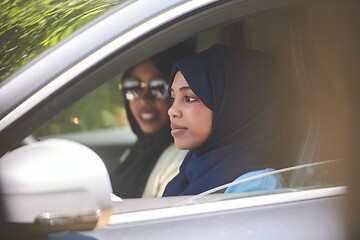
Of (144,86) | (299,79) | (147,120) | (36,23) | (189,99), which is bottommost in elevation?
(147,120)

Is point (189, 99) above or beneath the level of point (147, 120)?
above

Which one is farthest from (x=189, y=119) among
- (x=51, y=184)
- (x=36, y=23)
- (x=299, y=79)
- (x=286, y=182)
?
(x=51, y=184)

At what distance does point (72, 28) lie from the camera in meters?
1.87

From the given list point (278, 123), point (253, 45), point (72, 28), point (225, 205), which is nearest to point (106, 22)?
point (72, 28)

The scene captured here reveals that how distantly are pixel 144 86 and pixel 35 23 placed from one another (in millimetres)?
1761

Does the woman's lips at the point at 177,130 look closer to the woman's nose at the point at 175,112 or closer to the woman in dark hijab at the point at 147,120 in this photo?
the woman's nose at the point at 175,112

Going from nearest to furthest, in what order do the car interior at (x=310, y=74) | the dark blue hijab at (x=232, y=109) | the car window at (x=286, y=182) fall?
the car window at (x=286, y=182) < the car interior at (x=310, y=74) < the dark blue hijab at (x=232, y=109)

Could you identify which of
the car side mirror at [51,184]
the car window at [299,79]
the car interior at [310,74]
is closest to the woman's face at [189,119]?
the car window at [299,79]

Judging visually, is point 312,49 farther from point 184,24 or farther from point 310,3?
point 184,24

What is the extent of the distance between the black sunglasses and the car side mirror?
6.98 ft

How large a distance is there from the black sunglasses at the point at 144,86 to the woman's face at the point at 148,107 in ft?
0.06

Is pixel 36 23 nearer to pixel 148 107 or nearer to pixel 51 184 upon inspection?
pixel 51 184

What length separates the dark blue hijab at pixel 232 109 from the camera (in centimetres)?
249

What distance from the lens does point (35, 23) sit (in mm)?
2070
